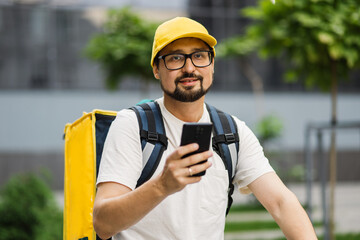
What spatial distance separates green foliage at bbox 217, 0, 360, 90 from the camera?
5961 millimetres

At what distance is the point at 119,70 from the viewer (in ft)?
38.4

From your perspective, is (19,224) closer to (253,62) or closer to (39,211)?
(39,211)

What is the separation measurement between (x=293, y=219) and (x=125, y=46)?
9462 mm

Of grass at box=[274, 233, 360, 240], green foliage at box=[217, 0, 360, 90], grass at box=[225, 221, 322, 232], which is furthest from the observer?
grass at box=[225, 221, 322, 232]

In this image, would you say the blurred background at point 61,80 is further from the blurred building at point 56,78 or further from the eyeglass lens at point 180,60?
the eyeglass lens at point 180,60

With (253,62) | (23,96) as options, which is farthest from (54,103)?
(253,62)

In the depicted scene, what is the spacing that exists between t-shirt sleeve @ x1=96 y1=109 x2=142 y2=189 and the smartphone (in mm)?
366

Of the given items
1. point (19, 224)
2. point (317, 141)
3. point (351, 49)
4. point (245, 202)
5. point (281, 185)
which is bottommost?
point (245, 202)

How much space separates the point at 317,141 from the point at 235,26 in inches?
490

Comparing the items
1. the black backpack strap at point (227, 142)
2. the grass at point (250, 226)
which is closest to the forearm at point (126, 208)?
the black backpack strap at point (227, 142)

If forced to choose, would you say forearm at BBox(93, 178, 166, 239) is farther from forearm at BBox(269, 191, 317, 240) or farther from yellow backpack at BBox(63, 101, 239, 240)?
forearm at BBox(269, 191, 317, 240)

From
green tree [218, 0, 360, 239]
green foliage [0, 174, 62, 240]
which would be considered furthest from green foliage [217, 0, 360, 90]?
green foliage [0, 174, 62, 240]

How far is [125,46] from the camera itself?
1116cm

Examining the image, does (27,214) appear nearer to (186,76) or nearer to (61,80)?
(186,76)
